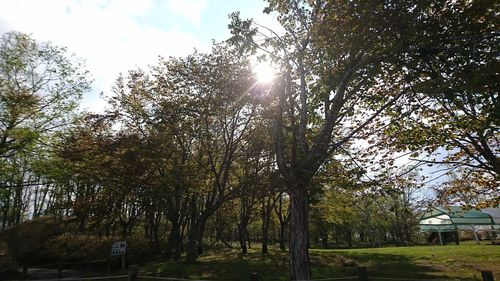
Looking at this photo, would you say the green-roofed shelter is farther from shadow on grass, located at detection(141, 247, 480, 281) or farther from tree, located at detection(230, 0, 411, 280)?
tree, located at detection(230, 0, 411, 280)

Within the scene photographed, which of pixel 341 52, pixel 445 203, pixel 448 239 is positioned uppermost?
pixel 341 52

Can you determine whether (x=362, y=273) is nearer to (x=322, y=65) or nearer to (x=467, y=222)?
(x=322, y=65)

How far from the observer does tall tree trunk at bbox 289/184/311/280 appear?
8.66 m

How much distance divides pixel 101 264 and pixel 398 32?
22.0 metres

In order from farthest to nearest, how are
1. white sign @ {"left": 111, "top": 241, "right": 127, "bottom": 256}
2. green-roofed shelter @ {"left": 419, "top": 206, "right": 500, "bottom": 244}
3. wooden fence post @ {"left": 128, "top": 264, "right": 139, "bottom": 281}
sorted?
green-roofed shelter @ {"left": 419, "top": 206, "right": 500, "bottom": 244} < white sign @ {"left": 111, "top": 241, "right": 127, "bottom": 256} < wooden fence post @ {"left": 128, "top": 264, "right": 139, "bottom": 281}

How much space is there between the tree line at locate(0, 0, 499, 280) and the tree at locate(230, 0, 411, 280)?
0.05 meters

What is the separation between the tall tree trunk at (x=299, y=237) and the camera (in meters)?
8.66

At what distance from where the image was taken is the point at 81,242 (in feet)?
68.7

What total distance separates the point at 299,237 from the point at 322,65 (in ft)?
18.4

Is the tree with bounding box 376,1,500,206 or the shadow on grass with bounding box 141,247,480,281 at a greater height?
the tree with bounding box 376,1,500,206

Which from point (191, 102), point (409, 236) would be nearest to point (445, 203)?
point (191, 102)

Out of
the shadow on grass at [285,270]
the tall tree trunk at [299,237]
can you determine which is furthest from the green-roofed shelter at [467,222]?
the tall tree trunk at [299,237]

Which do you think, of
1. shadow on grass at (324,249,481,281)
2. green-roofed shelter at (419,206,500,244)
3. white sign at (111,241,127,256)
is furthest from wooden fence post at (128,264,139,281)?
green-roofed shelter at (419,206,500,244)

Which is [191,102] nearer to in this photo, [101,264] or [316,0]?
[316,0]
